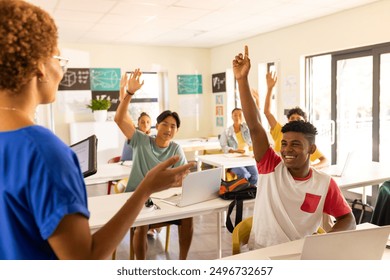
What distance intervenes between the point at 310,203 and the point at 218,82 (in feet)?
20.7

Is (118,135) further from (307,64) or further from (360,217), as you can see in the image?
(360,217)

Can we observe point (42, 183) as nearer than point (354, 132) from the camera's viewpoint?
Yes

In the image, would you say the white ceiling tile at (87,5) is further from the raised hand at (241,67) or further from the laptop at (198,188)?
the raised hand at (241,67)

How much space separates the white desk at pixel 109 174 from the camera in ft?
11.6

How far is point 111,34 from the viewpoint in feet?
20.2

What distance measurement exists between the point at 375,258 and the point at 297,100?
4.74 metres

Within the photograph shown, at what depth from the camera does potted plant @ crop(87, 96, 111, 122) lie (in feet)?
22.5

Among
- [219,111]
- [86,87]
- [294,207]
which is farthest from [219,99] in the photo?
[294,207]

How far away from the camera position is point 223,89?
7773 millimetres

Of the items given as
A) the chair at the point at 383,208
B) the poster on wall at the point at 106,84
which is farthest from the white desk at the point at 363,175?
the poster on wall at the point at 106,84

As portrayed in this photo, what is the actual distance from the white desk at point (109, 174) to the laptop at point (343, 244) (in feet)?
8.49
